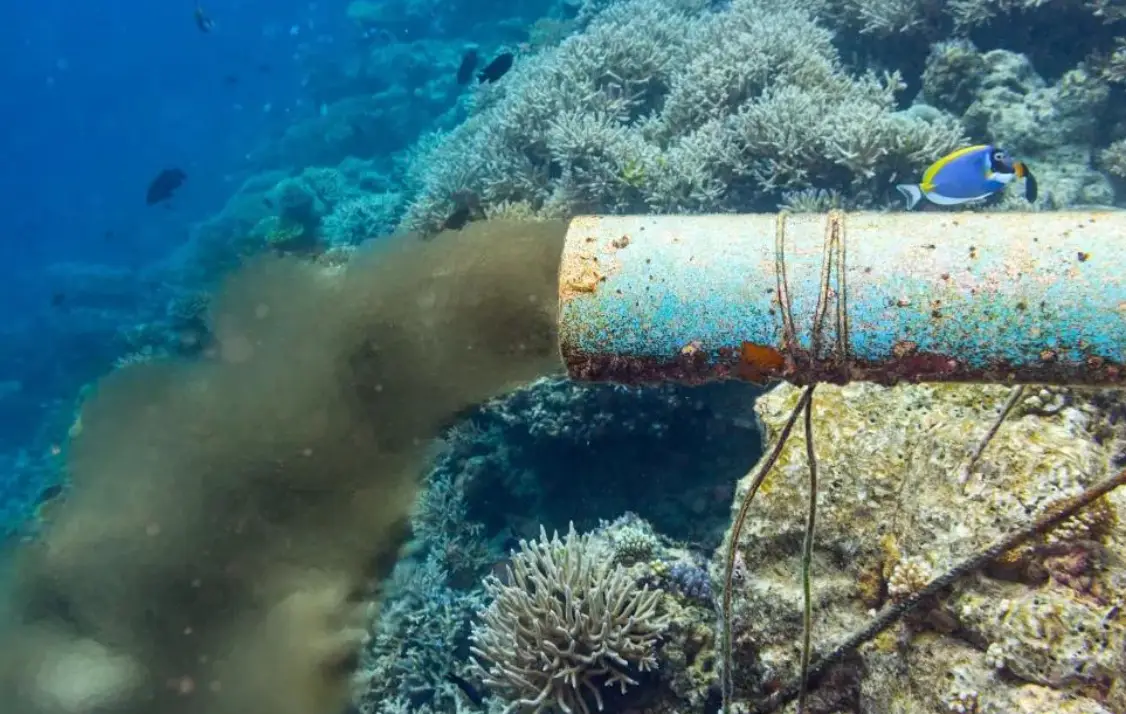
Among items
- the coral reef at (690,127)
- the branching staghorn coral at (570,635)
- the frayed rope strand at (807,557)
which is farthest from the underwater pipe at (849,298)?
the coral reef at (690,127)

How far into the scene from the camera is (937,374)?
175 cm

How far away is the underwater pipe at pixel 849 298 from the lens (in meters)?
1.62

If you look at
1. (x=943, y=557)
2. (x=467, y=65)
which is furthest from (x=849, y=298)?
(x=467, y=65)

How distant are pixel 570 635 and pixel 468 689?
156 cm

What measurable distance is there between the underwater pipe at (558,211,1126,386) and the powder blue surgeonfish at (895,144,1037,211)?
2.66 metres

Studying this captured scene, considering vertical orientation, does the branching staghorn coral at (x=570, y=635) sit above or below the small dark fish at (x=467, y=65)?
below

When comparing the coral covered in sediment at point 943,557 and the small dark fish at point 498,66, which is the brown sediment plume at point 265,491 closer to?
the coral covered in sediment at point 943,557

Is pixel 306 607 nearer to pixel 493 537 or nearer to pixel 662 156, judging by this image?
pixel 493 537

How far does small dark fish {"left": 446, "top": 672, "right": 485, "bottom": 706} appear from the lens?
167 inches

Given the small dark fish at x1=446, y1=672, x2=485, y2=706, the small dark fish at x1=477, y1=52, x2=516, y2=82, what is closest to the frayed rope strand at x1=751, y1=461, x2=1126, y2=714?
the small dark fish at x1=446, y1=672, x2=485, y2=706

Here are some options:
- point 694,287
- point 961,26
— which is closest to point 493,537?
point 694,287

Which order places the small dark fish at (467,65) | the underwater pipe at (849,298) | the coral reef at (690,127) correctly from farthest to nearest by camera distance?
the small dark fish at (467,65) < the coral reef at (690,127) < the underwater pipe at (849,298)

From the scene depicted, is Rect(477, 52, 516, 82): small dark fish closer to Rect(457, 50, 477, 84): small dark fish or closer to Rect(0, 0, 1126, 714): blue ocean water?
Rect(0, 0, 1126, 714): blue ocean water

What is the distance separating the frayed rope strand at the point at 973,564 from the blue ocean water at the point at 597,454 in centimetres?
9
